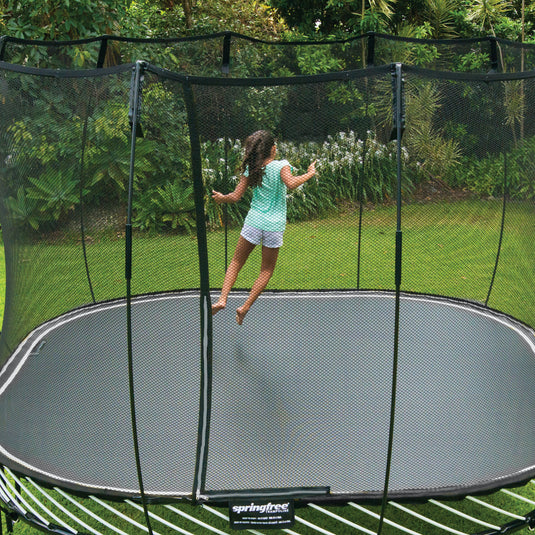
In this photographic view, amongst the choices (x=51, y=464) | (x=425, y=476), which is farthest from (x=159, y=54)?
(x=425, y=476)

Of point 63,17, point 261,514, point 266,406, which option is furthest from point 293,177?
point 63,17

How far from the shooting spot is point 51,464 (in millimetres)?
1925

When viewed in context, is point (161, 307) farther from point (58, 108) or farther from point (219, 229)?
point (58, 108)

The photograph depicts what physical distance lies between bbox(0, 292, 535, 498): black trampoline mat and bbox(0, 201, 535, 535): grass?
0.64 ft

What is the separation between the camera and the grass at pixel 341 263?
6.76 feet

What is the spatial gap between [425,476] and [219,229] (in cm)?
99

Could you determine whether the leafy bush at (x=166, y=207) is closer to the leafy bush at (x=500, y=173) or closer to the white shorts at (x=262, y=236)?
the white shorts at (x=262, y=236)

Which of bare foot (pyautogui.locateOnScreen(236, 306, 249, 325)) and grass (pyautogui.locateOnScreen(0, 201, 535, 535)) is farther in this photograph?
bare foot (pyautogui.locateOnScreen(236, 306, 249, 325))

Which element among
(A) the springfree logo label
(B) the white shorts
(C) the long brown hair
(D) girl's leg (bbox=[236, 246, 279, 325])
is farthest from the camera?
(D) girl's leg (bbox=[236, 246, 279, 325])

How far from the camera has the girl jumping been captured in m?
1.88

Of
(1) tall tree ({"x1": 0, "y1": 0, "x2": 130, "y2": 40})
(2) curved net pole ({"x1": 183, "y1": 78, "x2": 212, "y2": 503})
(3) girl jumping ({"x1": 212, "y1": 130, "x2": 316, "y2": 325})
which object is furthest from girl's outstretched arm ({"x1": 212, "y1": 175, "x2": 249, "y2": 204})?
(1) tall tree ({"x1": 0, "y1": 0, "x2": 130, "y2": 40})

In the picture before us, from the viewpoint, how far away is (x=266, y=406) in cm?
224

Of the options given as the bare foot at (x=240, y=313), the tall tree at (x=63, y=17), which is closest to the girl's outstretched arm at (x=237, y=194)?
the bare foot at (x=240, y=313)

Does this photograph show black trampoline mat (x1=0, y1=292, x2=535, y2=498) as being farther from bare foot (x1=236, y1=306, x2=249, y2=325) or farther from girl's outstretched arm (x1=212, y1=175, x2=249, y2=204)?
girl's outstretched arm (x1=212, y1=175, x2=249, y2=204)
